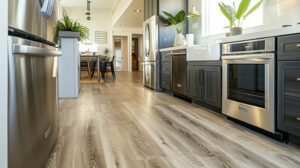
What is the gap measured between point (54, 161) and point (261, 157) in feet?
4.10

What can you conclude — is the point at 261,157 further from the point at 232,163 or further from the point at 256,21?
the point at 256,21

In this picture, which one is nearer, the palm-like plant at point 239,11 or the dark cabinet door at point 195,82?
the palm-like plant at point 239,11

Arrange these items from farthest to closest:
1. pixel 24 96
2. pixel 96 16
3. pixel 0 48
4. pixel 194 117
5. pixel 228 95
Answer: pixel 96 16 < pixel 194 117 < pixel 228 95 < pixel 24 96 < pixel 0 48

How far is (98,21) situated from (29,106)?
12129 millimetres

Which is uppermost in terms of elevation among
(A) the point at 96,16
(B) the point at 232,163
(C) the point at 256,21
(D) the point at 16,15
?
(A) the point at 96,16

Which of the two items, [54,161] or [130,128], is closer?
[54,161]

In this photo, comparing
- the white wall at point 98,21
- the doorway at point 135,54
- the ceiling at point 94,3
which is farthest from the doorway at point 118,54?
the ceiling at point 94,3

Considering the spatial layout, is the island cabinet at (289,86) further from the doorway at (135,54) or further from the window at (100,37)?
the doorway at (135,54)

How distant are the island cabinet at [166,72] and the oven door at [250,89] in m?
1.98

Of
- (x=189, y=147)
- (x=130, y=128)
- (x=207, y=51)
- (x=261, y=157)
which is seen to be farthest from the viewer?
(x=207, y=51)

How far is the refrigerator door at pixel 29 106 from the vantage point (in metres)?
0.92

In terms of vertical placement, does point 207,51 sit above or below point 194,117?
above

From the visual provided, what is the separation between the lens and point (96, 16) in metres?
12.5

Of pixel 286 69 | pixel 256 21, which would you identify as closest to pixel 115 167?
pixel 286 69
